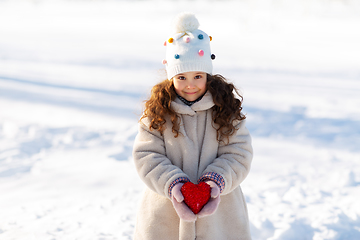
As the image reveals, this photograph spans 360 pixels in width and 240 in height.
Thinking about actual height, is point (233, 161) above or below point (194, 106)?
below

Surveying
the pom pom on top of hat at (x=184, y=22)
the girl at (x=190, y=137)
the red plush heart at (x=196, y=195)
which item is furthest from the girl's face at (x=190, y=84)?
the red plush heart at (x=196, y=195)

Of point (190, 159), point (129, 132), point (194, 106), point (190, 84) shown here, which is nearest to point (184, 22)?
point (190, 84)

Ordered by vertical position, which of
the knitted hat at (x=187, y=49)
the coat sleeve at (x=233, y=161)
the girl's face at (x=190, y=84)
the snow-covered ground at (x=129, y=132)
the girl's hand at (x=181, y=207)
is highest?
the knitted hat at (x=187, y=49)

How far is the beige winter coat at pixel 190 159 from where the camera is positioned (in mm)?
1693

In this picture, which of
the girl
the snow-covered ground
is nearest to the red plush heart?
the girl

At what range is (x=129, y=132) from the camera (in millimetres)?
4879

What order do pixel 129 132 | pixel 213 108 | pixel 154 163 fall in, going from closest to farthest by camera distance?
pixel 154 163 → pixel 213 108 → pixel 129 132

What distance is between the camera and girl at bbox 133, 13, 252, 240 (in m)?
1.68

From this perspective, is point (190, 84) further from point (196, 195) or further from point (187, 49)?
point (196, 195)

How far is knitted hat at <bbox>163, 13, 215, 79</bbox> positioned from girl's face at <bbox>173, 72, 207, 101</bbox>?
0.03m

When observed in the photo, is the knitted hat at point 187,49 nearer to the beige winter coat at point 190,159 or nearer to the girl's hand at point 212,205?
the beige winter coat at point 190,159

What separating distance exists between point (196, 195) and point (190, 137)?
33cm

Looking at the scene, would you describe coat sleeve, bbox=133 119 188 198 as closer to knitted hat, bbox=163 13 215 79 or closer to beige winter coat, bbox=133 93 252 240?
beige winter coat, bbox=133 93 252 240

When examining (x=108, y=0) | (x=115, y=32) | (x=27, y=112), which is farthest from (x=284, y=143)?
(x=108, y=0)
